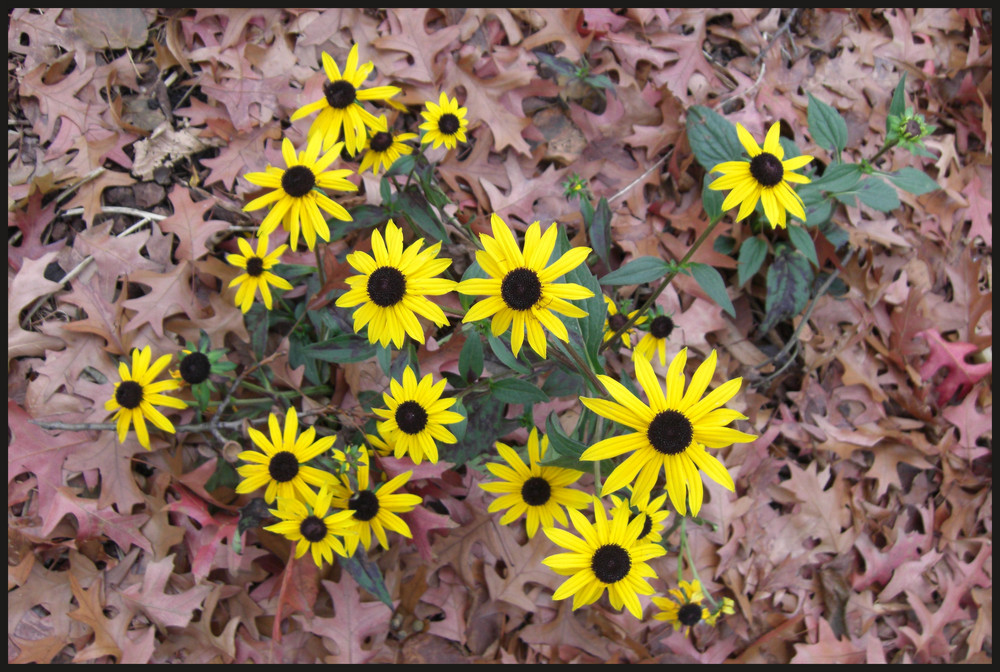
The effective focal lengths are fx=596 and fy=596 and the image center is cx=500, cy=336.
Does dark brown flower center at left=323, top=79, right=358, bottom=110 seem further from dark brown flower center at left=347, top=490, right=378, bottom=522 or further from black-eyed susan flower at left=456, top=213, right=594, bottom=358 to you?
dark brown flower center at left=347, top=490, right=378, bottom=522

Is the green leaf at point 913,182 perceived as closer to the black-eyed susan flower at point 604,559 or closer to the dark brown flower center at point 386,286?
the black-eyed susan flower at point 604,559

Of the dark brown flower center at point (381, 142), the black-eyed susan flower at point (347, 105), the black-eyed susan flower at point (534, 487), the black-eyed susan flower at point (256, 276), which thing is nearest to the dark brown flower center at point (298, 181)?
the black-eyed susan flower at point (347, 105)

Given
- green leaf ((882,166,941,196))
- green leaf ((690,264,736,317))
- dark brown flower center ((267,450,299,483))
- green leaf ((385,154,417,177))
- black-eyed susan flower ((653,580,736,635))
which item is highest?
green leaf ((385,154,417,177))

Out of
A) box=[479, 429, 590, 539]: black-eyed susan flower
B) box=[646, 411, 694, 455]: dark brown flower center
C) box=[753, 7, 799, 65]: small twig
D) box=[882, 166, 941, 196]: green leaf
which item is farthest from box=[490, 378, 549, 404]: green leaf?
box=[753, 7, 799, 65]: small twig

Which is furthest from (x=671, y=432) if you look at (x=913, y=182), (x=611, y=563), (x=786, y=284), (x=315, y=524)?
(x=913, y=182)

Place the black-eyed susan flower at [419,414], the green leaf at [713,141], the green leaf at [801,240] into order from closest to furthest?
the black-eyed susan flower at [419,414] < the green leaf at [801,240] < the green leaf at [713,141]

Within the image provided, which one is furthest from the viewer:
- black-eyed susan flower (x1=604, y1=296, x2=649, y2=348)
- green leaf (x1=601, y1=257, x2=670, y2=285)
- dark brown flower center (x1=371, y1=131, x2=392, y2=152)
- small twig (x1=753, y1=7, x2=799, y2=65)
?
small twig (x1=753, y1=7, x2=799, y2=65)

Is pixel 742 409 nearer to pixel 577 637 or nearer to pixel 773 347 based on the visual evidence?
pixel 773 347

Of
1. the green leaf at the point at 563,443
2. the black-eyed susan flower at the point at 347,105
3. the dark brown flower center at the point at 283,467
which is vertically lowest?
the dark brown flower center at the point at 283,467
